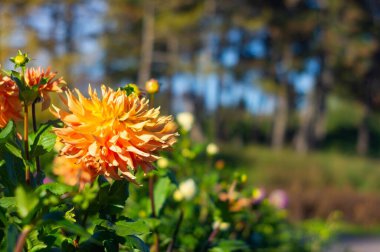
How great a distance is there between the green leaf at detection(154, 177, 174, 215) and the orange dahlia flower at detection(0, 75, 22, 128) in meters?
0.76

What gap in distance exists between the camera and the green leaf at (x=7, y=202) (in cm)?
117

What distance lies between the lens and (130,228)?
1.18 metres

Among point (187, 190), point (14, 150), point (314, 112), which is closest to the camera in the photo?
point (14, 150)

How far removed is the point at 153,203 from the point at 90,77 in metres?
16.6

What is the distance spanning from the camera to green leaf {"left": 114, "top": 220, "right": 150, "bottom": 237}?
1.16 meters

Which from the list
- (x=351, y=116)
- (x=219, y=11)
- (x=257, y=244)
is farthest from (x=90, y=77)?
(x=351, y=116)

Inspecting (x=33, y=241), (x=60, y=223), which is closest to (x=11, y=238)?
(x=60, y=223)

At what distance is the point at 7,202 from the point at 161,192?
0.81 metres

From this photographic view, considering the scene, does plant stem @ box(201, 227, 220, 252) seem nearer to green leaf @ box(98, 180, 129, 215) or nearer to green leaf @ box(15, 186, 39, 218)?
green leaf @ box(98, 180, 129, 215)

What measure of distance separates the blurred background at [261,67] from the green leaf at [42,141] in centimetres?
1178

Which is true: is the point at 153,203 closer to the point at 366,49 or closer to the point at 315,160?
the point at 315,160

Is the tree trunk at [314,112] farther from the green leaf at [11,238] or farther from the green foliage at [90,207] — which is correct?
the green leaf at [11,238]

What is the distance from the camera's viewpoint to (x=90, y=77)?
18.2m

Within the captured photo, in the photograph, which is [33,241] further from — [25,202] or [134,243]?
[25,202]
